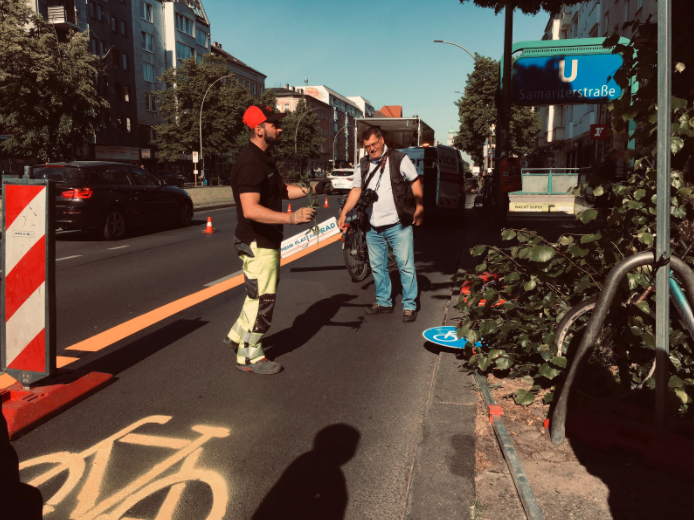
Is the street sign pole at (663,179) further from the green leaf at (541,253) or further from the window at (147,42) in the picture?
the window at (147,42)

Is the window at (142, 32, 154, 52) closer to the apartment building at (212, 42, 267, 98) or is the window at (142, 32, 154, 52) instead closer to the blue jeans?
the apartment building at (212, 42, 267, 98)

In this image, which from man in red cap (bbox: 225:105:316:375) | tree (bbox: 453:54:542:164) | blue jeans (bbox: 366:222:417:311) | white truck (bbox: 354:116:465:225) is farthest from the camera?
tree (bbox: 453:54:542:164)

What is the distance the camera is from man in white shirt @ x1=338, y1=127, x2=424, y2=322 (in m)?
6.07

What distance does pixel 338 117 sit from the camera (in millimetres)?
132375

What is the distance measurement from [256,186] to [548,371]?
218 centimetres

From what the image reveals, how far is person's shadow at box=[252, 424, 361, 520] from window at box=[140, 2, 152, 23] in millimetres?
61456

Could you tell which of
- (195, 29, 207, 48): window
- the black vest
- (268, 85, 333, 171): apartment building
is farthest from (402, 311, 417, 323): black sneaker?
(268, 85, 333, 171): apartment building

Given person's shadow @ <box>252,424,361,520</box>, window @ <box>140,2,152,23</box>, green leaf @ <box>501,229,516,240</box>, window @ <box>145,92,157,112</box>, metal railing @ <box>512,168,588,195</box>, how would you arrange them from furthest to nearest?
window @ <box>145,92,157,112</box> → window @ <box>140,2,152,23</box> → metal railing @ <box>512,168,588,195</box> → green leaf @ <box>501,229,516,240</box> → person's shadow @ <box>252,424,361,520</box>

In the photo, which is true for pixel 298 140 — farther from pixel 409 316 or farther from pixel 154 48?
pixel 409 316

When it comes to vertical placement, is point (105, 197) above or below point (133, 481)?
above

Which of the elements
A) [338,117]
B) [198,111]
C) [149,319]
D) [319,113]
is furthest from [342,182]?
[338,117]

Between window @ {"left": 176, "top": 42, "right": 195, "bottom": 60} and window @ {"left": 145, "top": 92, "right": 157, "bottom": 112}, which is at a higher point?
window @ {"left": 176, "top": 42, "right": 195, "bottom": 60}

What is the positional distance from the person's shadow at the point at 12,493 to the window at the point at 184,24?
67971 millimetres

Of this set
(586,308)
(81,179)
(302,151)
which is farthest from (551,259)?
(302,151)
